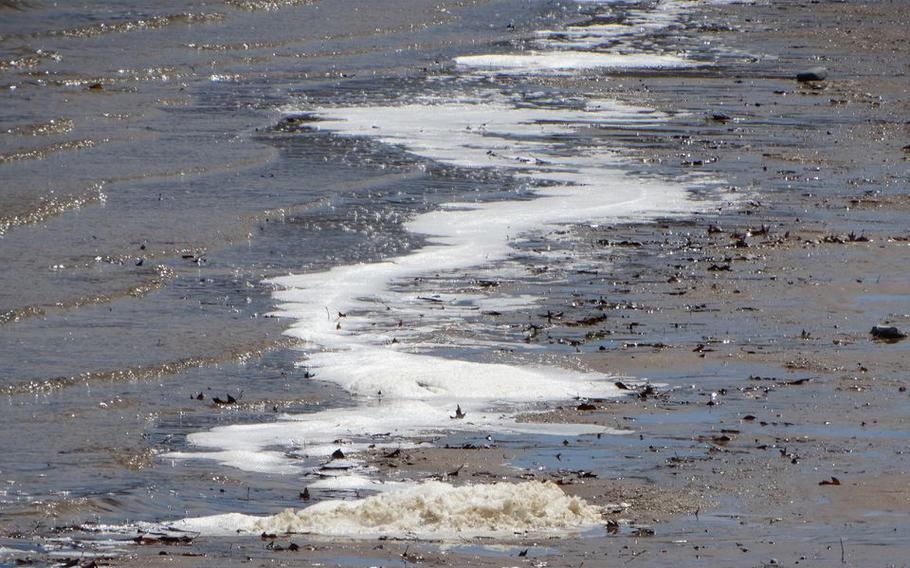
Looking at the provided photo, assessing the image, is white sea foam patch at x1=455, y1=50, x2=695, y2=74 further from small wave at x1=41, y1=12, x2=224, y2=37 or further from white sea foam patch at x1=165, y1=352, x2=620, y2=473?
white sea foam patch at x1=165, y1=352, x2=620, y2=473

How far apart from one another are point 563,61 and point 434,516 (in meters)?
18.2

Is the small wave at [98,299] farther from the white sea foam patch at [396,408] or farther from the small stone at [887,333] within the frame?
the small stone at [887,333]

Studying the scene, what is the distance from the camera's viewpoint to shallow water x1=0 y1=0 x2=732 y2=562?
8.26m

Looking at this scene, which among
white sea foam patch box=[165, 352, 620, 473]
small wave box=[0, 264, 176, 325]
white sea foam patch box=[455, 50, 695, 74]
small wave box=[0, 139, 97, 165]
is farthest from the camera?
white sea foam patch box=[455, 50, 695, 74]

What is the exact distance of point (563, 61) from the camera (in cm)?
2439

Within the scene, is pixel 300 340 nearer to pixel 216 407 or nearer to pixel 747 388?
pixel 216 407

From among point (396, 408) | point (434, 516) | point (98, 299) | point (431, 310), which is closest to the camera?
point (434, 516)

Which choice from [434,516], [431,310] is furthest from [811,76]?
[434,516]

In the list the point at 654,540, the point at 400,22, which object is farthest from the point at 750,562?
the point at 400,22

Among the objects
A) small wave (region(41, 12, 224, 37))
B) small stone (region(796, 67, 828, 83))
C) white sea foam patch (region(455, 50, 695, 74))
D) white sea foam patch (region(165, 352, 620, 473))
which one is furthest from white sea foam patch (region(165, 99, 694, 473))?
small wave (region(41, 12, 224, 37))

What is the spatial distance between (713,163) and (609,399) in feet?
25.9

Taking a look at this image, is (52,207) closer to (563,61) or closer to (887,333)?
(887,333)

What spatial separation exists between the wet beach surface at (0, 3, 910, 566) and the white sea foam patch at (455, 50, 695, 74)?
418 centimetres

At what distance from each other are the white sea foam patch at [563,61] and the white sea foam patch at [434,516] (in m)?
16.7
